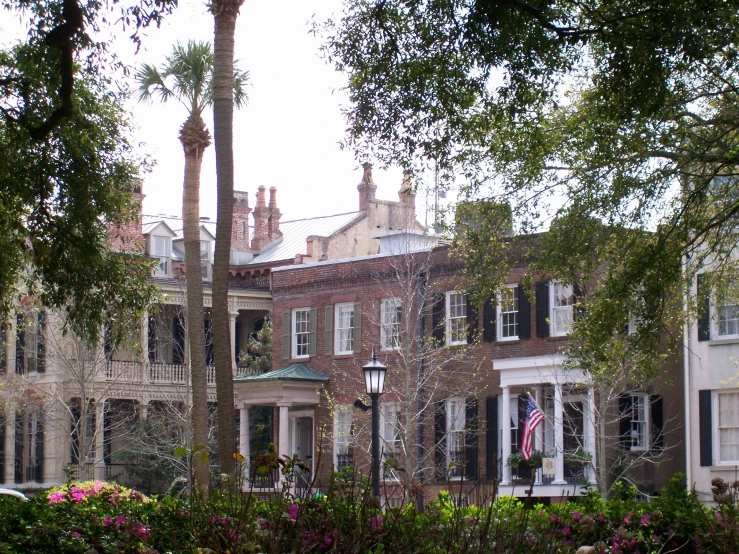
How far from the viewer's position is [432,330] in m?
36.5

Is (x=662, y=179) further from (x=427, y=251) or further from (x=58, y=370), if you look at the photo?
(x=58, y=370)

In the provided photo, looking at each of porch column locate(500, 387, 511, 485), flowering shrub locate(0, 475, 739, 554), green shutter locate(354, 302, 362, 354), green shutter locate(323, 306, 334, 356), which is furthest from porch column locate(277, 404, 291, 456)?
flowering shrub locate(0, 475, 739, 554)

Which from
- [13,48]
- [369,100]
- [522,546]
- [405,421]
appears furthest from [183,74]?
[522,546]

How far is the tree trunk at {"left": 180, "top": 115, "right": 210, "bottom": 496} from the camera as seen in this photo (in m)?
24.7

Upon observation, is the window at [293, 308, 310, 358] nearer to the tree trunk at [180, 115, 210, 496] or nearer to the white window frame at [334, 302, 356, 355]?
the white window frame at [334, 302, 356, 355]

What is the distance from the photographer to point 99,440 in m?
41.1

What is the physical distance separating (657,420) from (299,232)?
26904 mm

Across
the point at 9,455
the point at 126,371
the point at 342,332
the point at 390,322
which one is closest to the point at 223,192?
the point at 390,322

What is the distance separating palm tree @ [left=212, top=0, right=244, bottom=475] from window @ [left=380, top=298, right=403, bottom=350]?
14654mm

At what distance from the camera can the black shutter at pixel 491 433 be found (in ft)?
112

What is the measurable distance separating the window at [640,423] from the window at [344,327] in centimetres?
1056

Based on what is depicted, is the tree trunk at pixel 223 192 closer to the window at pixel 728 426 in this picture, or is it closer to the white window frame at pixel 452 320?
the white window frame at pixel 452 320

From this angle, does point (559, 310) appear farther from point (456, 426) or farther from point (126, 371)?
point (126, 371)

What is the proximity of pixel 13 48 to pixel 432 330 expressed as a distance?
2231cm
